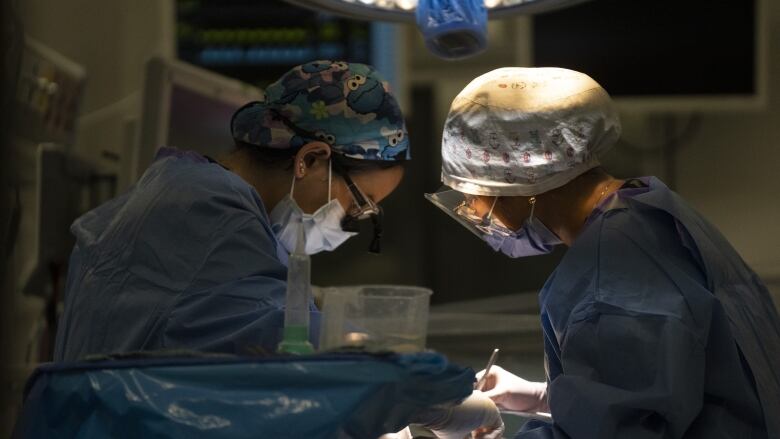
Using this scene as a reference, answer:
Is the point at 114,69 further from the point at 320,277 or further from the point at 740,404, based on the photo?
the point at 740,404

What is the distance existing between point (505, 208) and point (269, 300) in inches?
21.5

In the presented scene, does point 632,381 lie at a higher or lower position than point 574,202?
lower

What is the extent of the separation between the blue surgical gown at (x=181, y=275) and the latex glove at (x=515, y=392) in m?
0.61

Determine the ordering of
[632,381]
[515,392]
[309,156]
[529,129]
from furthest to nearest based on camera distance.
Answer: [515,392] < [309,156] < [529,129] < [632,381]

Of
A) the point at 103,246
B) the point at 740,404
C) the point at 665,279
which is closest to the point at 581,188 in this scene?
the point at 665,279

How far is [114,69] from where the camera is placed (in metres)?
3.86

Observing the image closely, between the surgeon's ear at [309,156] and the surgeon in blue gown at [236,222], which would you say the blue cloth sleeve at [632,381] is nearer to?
Answer: the surgeon in blue gown at [236,222]

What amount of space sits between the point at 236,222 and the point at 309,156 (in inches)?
13.3

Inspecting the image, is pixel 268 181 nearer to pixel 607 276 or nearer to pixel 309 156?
pixel 309 156

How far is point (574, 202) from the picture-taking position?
1861mm

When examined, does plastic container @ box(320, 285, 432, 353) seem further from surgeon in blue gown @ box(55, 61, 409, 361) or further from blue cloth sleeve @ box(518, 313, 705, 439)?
blue cloth sleeve @ box(518, 313, 705, 439)

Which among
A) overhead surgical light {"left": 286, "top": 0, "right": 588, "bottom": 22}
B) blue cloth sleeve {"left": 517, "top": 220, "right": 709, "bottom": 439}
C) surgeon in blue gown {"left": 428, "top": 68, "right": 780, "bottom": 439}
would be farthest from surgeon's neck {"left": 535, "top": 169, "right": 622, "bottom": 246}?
overhead surgical light {"left": 286, "top": 0, "right": 588, "bottom": 22}

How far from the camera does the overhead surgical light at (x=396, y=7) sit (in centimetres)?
191

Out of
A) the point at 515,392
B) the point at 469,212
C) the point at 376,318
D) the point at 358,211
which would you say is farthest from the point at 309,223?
the point at 376,318
